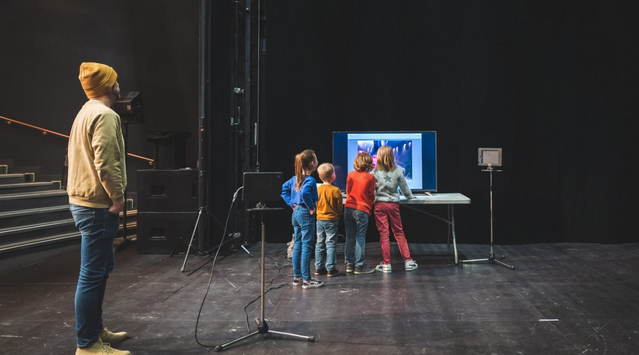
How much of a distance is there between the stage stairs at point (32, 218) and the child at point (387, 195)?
3.54m

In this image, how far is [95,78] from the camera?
8.28 ft

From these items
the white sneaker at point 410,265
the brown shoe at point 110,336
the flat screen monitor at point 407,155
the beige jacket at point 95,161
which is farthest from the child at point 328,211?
the beige jacket at point 95,161

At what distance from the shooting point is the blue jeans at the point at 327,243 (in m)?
4.48

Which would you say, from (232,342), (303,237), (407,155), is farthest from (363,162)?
(232,342)

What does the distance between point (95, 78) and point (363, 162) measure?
280 centimetres

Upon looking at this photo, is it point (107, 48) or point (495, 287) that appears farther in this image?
point (107, 48)

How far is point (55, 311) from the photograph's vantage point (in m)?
3.46

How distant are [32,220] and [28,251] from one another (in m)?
0.46

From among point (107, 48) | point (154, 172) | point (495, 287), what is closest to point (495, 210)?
point (495, 287)

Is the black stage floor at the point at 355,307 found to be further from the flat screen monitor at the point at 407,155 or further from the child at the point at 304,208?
the flat screen monitor at the point at 407,155

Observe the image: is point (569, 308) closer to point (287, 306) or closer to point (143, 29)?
point (287, 306)

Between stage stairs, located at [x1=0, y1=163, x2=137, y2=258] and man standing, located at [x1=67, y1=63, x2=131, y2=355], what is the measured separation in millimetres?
3521

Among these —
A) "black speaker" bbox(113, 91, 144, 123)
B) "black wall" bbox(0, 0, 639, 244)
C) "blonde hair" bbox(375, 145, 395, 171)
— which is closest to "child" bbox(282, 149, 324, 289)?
"blonde hair" bbox(375, 145, 395, 171)

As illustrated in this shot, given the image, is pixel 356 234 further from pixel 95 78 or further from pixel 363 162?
pixel 95 78
